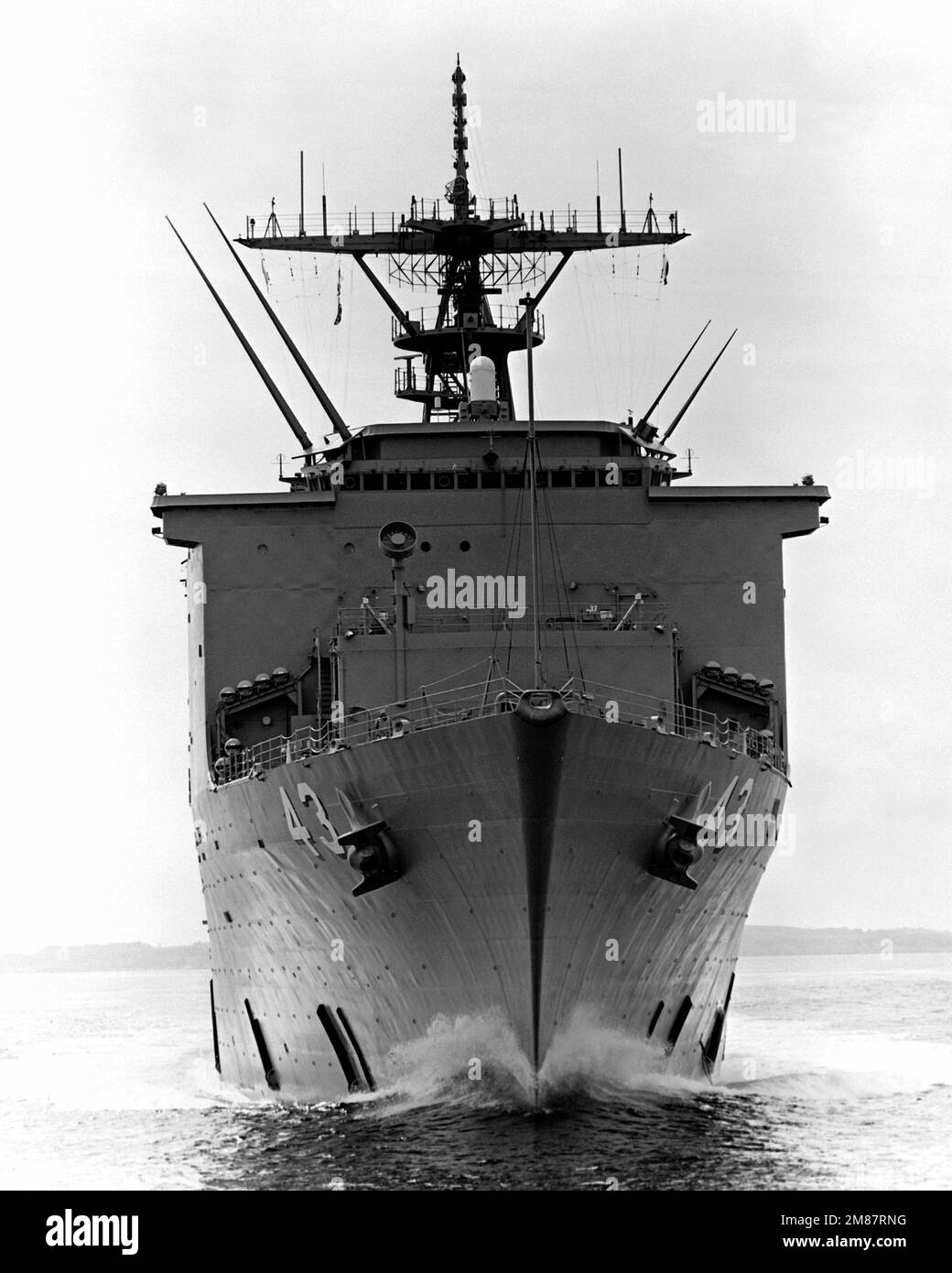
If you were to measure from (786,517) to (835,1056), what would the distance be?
1182 centimetres

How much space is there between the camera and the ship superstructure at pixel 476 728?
811 inches

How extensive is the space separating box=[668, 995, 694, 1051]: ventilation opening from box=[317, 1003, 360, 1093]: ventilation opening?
134 inches

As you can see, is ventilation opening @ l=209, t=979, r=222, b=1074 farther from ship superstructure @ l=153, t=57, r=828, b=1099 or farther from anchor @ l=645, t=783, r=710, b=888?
anchor @ l=645, t=783, r=710, b=888

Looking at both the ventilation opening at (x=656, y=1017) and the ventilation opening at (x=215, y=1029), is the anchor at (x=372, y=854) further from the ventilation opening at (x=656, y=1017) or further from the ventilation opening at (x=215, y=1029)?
the ventilation opening at (x=215, y=1029)

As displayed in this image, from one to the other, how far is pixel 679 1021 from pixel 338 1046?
12.2 feet

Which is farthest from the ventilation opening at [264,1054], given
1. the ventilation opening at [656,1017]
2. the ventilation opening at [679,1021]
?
the ventilation opening at [656,1017]

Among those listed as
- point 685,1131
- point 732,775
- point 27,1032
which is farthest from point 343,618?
point 27,1032

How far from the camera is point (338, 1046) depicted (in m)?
23.1

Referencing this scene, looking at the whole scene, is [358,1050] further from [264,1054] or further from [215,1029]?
[215,1029]

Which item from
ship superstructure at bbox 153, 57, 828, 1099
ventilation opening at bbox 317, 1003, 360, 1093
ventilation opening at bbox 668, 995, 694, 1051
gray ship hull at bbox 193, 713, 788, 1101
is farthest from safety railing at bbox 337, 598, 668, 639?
ventilation opening at bbox 317, 1003, 360, 1093

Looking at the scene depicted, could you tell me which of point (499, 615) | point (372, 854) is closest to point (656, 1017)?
point (372, 854)

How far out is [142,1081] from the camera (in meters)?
34.5

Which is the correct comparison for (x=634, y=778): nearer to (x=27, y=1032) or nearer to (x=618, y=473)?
(x=618, y=473)
